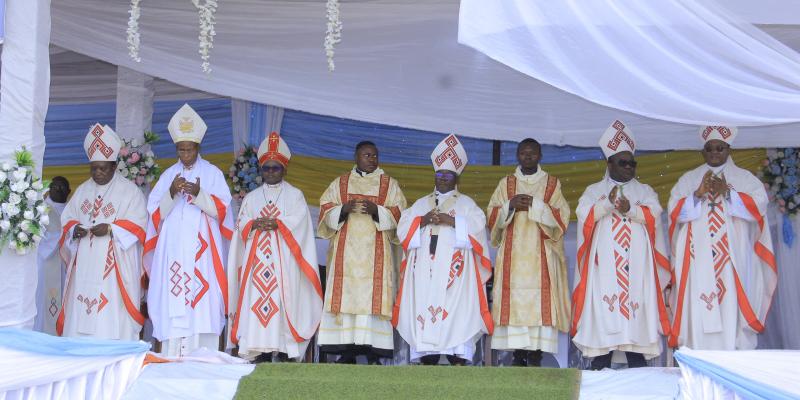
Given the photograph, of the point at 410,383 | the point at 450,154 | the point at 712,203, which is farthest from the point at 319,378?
the point at 712,203

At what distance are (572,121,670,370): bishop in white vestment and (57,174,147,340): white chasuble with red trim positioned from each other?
137 inches

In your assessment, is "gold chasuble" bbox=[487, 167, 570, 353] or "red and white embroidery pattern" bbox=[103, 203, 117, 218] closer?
"gold chasuble" bbox=[487, 167, 570, 353]

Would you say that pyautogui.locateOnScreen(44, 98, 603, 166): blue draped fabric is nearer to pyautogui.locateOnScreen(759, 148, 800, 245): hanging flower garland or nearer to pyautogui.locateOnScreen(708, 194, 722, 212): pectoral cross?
pyautogui.locateOnScreen(759, 148, 800, 245): hanging flower garland

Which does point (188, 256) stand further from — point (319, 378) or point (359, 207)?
point (319, 378)

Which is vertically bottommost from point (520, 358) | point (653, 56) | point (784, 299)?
point (520, 358)

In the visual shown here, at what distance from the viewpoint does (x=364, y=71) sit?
1156 centimetres

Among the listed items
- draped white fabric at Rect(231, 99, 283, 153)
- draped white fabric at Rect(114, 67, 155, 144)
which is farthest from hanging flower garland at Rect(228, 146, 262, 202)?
draped white fabric at Rect(114, 67, 155, 144)

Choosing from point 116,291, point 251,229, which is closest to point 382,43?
point 251,229

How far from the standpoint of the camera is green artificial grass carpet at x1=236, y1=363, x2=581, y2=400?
24.7 ft

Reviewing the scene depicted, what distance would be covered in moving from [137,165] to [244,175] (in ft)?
3.27

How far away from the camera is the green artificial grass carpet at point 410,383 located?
7.53m

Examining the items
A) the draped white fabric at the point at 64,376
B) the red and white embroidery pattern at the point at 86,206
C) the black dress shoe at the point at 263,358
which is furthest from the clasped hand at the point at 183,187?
the draped white fabric at the point at 64,376

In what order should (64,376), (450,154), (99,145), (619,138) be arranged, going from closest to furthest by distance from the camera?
(64,376), (619,138), (450,154), (99,145)

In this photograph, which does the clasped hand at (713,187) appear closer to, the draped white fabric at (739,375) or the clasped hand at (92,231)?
the draped white fabric at (739,375)
